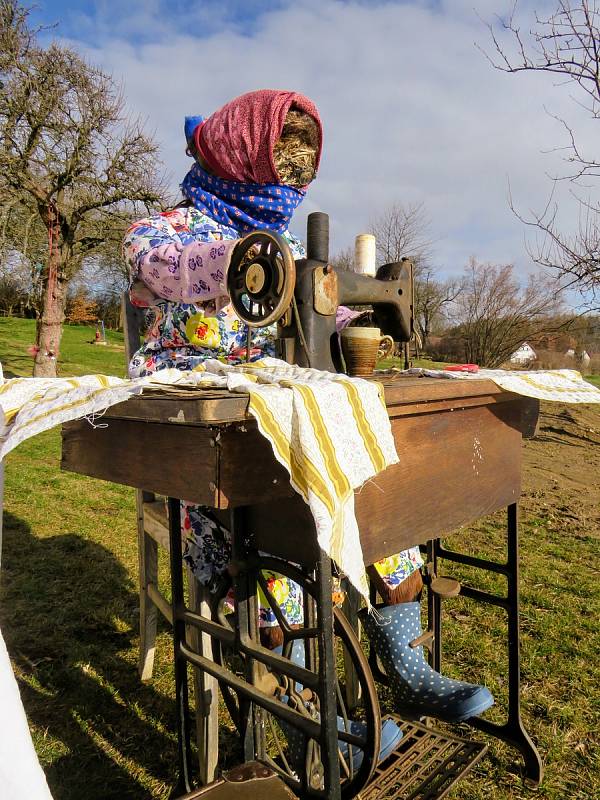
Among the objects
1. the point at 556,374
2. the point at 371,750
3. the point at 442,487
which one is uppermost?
the point at 556,374

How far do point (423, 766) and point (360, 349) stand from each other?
1.23 m

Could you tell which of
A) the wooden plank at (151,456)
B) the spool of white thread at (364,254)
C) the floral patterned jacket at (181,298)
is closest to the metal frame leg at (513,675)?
the spool of white thread at (364,254)

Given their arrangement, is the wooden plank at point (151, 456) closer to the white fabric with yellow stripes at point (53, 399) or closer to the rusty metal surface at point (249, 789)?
the white fabric with yellow stripes at point (53, 399)

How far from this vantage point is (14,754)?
0.69 metres

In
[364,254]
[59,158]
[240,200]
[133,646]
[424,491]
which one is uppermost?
[59,158]

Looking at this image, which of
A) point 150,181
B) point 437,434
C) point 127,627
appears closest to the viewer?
point 437,434

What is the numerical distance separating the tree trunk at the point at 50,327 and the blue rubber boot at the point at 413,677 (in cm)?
836

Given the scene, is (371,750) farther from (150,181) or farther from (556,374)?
(150,181)

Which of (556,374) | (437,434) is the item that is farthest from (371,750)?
(556,374)

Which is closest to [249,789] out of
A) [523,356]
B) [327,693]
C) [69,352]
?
[327,693]

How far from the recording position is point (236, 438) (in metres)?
0.85

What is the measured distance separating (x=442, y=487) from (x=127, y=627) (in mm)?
2110

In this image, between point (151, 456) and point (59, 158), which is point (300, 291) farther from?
point (59, 158)

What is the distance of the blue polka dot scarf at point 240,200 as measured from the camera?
1.73 meters
